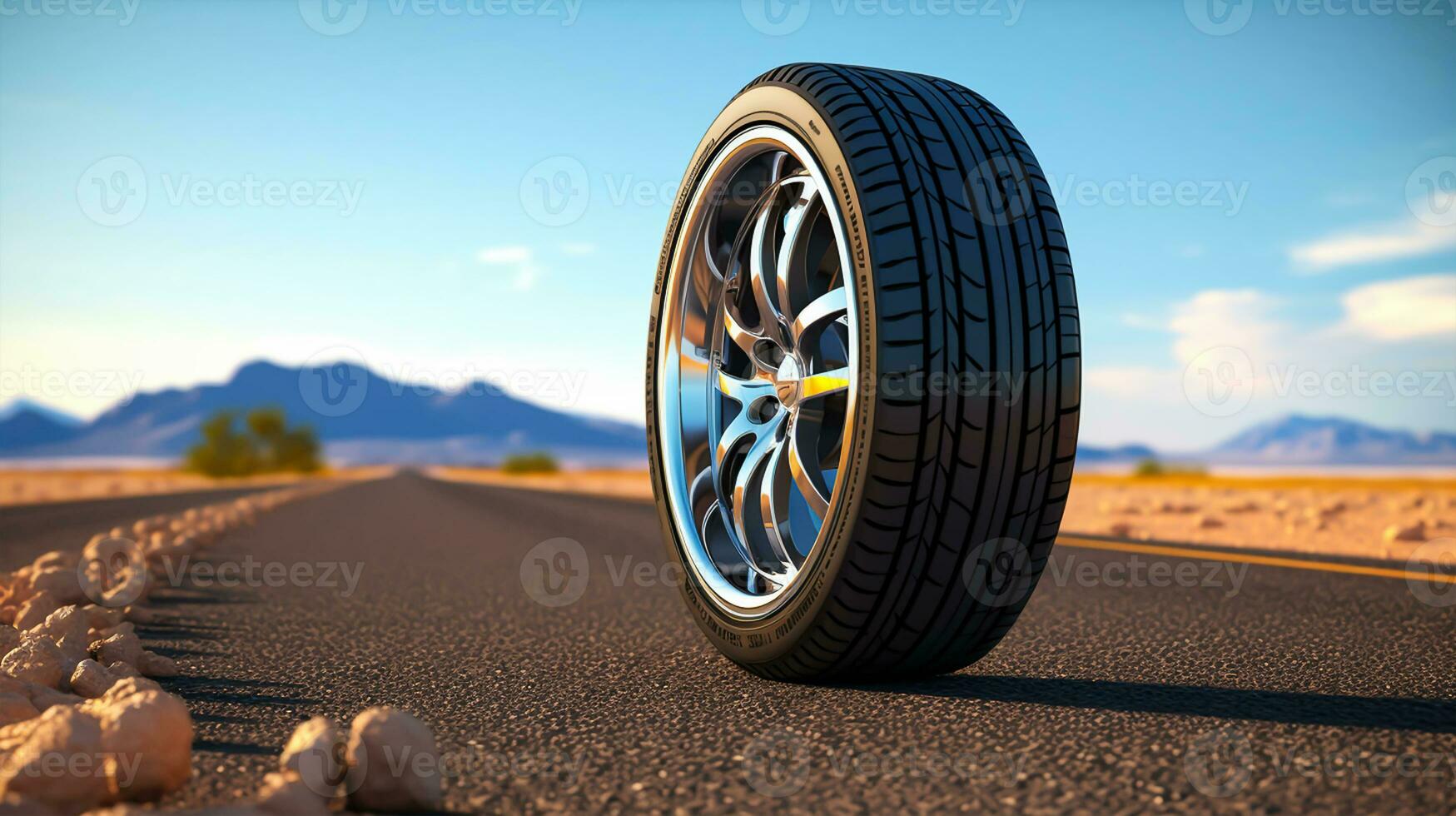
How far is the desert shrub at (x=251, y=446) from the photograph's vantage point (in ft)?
233

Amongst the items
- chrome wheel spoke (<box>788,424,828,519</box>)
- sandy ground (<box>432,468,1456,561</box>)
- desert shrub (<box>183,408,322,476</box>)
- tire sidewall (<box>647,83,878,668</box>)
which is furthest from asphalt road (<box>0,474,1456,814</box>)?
desert shrub (<box>183,408,322,476</box>)

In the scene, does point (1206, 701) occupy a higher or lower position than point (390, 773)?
lower

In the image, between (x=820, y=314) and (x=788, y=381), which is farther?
(x=788, y=381)

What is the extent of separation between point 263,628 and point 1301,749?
355cm

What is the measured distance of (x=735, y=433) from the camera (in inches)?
127

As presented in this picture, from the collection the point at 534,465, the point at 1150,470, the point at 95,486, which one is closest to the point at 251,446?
the point at 534,465

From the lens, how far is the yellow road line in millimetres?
4852

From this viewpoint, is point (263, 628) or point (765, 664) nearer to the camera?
point (765, 664)

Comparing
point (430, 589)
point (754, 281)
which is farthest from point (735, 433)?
point (430, 589)

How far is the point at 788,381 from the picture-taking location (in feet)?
9.33

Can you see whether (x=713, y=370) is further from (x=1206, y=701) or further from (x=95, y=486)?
(x=95, y=486)

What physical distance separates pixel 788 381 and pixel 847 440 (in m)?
0.68

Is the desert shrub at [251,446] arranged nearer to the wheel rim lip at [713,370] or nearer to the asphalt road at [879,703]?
the asphalt road at [879,703]

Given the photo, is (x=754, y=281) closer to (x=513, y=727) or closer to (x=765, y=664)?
(x=765, y=664)
